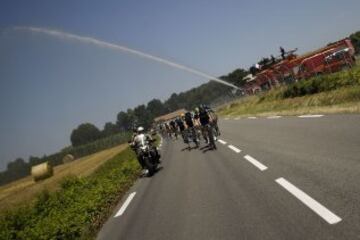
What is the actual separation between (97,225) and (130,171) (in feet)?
26.4

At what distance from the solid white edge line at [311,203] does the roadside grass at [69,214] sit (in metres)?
3.84

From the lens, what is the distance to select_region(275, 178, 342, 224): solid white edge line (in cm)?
511

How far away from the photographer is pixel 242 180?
29.6 ft

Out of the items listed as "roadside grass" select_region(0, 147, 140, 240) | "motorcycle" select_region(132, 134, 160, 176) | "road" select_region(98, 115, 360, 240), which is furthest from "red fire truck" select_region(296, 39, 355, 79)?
"roadside grass" select_region(0, 147, 140, 240)

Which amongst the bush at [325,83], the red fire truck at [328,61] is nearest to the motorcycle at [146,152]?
the bush at [325,83]

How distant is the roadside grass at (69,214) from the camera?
331 inches

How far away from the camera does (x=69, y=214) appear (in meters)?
9.66

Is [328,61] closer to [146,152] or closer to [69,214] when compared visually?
[146,152]

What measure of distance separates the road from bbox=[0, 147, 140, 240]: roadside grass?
1.36ft

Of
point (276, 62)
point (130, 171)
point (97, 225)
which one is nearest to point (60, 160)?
point (276, 62)

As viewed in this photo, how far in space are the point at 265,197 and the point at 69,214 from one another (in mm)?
4801

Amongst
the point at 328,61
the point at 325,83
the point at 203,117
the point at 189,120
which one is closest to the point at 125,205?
the point at 203,117

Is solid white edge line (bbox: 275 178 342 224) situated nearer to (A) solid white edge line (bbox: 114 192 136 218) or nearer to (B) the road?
(B) the road

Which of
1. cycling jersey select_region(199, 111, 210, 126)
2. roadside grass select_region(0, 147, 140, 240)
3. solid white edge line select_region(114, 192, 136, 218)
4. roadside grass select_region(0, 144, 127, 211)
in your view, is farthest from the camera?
roadside grass select_region(0, 144, 127, 211)
